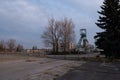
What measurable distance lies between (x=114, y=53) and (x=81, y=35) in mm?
73435

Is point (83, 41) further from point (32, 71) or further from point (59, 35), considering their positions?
point (32, 71)

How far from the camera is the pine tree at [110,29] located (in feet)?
213

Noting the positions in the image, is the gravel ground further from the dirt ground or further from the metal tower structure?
the metal tower structure

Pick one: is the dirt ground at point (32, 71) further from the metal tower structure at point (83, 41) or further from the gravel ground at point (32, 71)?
the metal tower structure at point (83, 41)

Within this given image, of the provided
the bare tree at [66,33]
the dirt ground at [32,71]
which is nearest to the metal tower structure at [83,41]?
the bare tree at [66,33]

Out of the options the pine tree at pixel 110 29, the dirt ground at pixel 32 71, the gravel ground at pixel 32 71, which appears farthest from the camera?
the pine tree at pixel 110 29

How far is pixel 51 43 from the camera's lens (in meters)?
126

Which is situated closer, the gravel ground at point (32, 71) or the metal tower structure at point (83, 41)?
the gravel ground at point (32, 71)

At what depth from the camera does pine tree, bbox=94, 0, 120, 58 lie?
2559 inches

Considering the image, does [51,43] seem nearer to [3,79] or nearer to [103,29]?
[103,29]

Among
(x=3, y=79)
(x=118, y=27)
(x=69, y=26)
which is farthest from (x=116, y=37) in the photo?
(x=69, y=26)

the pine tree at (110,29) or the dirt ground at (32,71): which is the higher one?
the pine tree at (110,29)

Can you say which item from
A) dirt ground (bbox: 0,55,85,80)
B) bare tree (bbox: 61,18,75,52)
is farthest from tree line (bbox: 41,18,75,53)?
dirt ground (bbox: 0,55,85,80)

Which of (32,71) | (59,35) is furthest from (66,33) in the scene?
(32,71)
